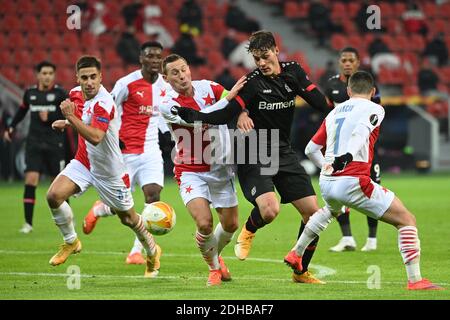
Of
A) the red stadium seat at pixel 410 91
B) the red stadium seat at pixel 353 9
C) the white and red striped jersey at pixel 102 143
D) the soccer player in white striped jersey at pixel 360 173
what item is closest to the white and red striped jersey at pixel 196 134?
the white and red striped jersey at pixel 102 143

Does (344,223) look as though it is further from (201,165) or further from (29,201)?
(29,201)

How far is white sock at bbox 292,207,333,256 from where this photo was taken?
991 cm

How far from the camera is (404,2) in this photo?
1419 inches

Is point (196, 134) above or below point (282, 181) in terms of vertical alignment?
above

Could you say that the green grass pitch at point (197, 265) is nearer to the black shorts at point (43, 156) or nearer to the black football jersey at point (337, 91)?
the black shorts at point (43, 156)

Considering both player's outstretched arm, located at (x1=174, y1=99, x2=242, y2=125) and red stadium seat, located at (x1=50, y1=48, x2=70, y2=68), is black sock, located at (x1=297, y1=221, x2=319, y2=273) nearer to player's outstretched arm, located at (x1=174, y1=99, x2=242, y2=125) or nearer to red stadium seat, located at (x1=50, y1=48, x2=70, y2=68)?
player's outstretched arm, located at (x1=174, y1=99, x2=242, y2=125)

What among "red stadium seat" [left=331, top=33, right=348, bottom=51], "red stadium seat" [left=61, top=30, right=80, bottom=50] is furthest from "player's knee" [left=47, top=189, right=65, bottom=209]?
"red stadium seat" [left=331, top=33, right=348, bottom=51]

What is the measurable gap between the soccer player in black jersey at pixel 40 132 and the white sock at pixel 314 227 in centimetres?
720

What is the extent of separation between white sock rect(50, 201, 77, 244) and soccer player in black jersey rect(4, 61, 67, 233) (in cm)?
513

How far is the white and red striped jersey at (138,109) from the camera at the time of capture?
1321 centimetres

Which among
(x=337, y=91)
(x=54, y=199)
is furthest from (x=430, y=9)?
(x=54, y=199)

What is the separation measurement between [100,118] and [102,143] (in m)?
0.54

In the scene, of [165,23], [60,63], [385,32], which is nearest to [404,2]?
[385,32]

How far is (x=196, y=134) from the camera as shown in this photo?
34.4 ft
